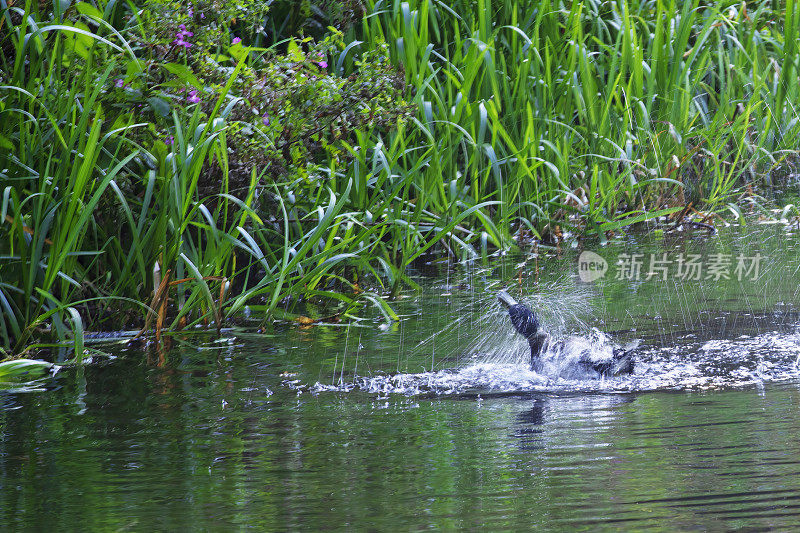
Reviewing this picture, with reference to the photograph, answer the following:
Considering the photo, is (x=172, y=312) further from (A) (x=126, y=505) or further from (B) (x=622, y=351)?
(A) (x=126, y=505)

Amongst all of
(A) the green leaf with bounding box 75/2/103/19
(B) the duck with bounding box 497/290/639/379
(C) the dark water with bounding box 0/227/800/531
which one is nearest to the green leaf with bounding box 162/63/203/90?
(A) the green leaf with bounding box 75/2/103/19

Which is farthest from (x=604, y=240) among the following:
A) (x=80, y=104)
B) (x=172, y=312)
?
(x=80, y=104)

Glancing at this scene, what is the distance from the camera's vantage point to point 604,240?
558 cm

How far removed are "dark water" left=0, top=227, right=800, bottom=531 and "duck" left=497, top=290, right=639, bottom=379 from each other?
0.06 m

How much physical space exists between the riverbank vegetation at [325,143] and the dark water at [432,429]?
0.40 meters

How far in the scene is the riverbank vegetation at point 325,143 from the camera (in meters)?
3.85

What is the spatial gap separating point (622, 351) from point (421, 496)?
A: 1269 mm

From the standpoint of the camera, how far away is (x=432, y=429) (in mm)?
2516

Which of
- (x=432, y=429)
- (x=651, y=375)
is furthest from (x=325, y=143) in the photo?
(x=432, y=429)
